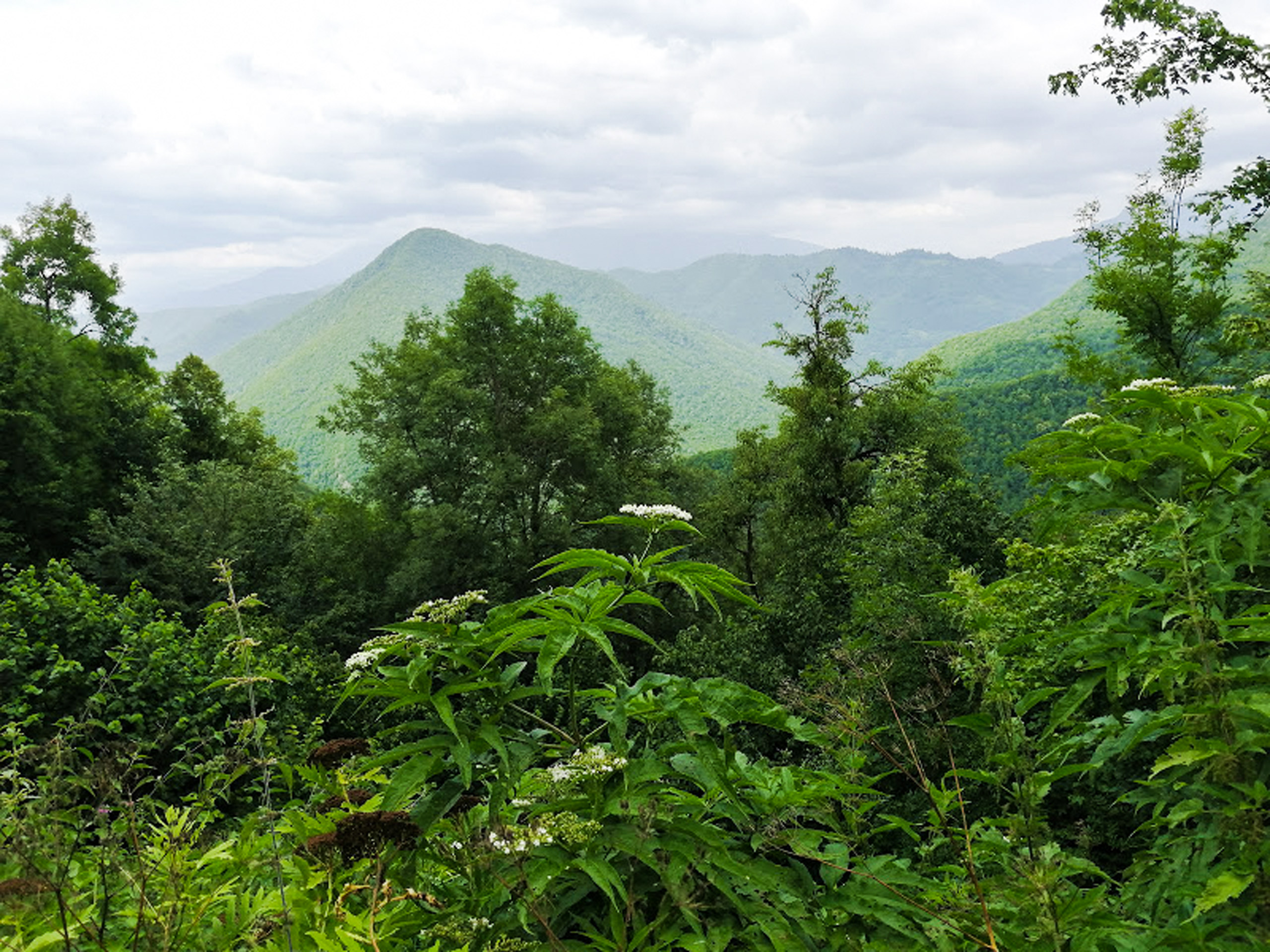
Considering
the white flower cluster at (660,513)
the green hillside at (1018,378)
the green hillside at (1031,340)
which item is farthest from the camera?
the green hillside at (1031,340)

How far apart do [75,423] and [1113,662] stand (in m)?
30.5

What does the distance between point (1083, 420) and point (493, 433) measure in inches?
1007

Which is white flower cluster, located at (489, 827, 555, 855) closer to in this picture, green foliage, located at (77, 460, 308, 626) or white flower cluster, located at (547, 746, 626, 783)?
white flower cluster, located at (547, 746, 626, 783)

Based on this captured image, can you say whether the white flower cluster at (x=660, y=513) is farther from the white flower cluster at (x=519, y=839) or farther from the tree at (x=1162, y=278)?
the tree at (x=1162, y=278)

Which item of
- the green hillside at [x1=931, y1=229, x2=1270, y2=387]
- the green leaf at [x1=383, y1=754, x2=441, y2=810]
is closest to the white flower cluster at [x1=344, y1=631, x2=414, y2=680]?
the green leaf at [x1=383, y1=754, x2=441, y2=810]

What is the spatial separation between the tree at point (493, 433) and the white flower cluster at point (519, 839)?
75.6 ft

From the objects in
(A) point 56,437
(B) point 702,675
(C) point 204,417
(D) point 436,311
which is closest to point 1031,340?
(B) point 702,675

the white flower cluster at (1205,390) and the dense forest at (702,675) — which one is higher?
the white flower cluster at (1205,390)

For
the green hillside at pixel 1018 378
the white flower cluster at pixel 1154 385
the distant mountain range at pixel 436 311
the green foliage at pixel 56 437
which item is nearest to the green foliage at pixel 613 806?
the white flower cluster at pixel 1154 385

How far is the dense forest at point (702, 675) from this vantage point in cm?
165

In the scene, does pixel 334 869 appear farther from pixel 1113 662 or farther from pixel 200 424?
pixel 200 424

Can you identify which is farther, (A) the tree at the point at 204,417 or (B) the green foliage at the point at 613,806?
(A) the tree at the point at 204,417

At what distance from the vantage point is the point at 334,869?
2.38 metres

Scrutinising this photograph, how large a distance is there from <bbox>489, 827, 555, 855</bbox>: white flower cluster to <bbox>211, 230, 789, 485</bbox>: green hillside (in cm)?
7201
